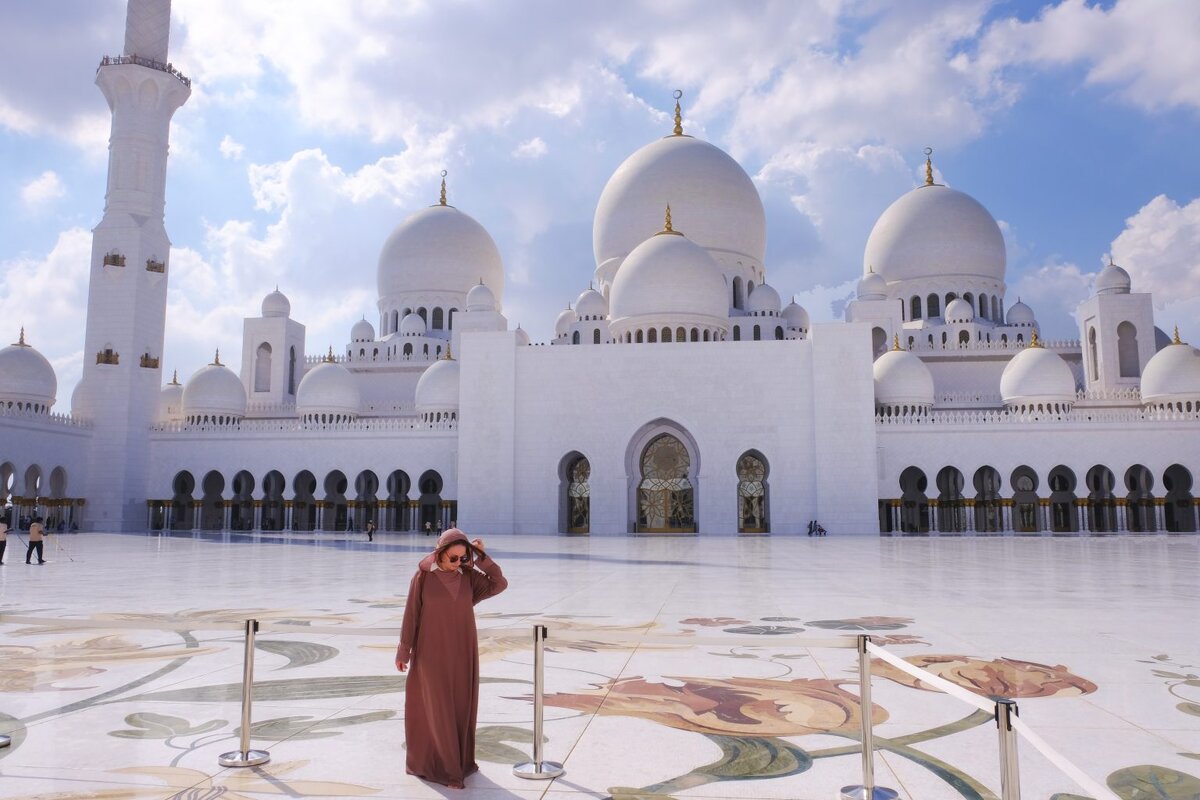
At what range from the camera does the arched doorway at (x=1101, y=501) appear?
2317 cm

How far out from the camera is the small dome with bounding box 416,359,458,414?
2633cm

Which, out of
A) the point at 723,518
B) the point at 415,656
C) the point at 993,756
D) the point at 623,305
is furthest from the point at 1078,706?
the point at 623,305

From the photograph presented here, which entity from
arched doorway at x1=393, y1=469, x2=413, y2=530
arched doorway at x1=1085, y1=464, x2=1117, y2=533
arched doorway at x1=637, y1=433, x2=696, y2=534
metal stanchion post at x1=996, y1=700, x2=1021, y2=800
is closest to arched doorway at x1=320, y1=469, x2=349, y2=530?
arched doorway at x1=393, y1=469, x2=413, y2=530

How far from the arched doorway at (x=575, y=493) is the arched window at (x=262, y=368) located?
13560mm

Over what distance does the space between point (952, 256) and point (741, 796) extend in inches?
1224

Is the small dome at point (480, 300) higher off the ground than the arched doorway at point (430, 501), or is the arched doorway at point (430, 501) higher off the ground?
the small dome at point (480, 300)

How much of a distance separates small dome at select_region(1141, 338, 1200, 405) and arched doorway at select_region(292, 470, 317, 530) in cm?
2341

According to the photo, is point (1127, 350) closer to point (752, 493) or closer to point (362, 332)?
point (752, 493)

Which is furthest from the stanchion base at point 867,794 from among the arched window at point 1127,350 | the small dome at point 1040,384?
the arched window at point 1127,350

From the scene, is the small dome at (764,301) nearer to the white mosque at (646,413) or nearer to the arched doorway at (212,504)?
the white mosque at (646,413)

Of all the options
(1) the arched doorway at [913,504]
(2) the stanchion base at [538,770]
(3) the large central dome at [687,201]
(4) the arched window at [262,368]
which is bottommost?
(2) the stanchion base at [538,770]

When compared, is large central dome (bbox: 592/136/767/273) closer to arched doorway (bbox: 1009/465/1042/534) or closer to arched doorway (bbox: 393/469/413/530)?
arched doorway (bbox: 393/469/413/530)

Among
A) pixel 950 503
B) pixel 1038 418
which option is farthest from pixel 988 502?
pixel 1038 418

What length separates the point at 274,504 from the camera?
2752 centimetres
